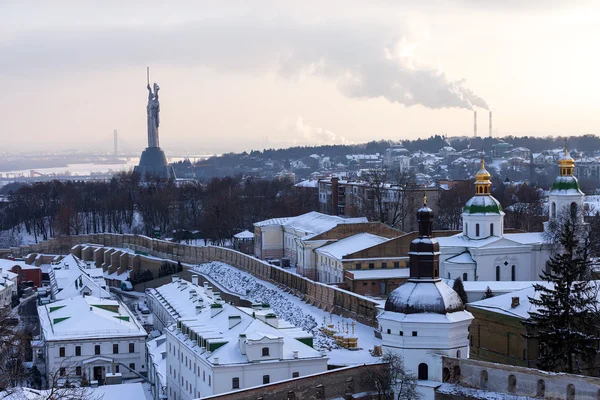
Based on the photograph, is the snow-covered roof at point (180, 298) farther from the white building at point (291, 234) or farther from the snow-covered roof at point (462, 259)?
the snow-covered roof at point (462, 259)

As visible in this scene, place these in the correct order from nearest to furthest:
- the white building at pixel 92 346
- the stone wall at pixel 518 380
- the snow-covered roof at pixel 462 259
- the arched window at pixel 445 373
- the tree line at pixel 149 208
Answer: the stone wall at pixel 518 380 → the arched window at pixel 445 373 → the white building at pixel 92 346 → the snow-covered roof at pixel 462 259 → the tree line at pixel 149 208

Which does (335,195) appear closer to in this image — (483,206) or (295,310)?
(483,206)

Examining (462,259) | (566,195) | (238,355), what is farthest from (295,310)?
(238,355)

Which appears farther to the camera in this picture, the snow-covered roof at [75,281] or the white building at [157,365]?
the snow-covered roof at [75,281]

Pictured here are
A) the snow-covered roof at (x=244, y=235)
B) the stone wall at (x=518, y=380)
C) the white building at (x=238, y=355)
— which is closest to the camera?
the stone wall at (x=518, y=380)

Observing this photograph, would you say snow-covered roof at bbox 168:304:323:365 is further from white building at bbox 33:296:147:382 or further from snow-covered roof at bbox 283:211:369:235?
snow-covered roof at bbox 283:211:369:235

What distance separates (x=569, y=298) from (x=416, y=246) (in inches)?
196

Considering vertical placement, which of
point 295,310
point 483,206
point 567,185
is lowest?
point 295,310

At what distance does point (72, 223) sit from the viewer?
97.6 m

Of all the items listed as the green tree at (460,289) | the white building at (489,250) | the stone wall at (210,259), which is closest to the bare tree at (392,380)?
the green tree at (460,289)

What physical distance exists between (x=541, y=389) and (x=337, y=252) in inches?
1152

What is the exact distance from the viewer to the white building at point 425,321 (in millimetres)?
30391

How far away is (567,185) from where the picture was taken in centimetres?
5394

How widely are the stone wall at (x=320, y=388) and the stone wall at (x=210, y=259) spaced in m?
12.2
